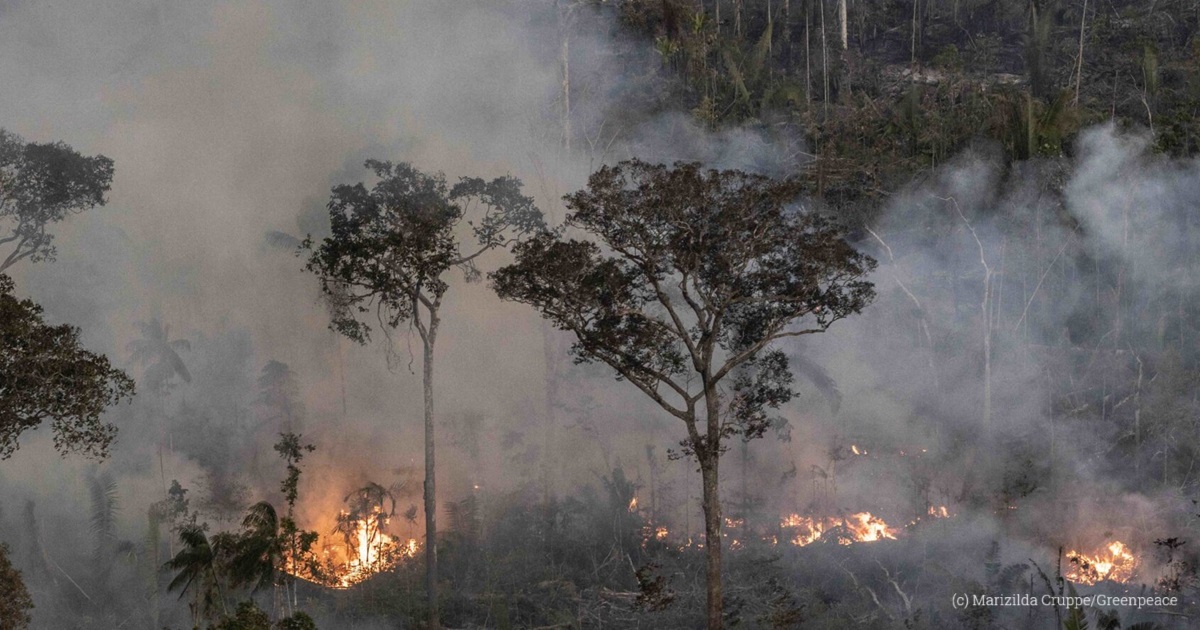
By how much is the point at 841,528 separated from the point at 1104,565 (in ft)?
19.5

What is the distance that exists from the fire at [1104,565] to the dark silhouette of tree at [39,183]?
88.4 ft

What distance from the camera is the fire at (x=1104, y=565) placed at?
1020 inches

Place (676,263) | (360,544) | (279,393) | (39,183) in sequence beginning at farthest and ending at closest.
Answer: (279,393) < (39,183) < (360,544) < (676,263)

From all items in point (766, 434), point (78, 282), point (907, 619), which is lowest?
point (907, 619)

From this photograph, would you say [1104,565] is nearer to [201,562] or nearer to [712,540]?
[712,540]

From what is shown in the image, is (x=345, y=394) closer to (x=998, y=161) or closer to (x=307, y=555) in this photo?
(x=307, y=555)

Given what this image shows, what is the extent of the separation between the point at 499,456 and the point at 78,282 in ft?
49.9

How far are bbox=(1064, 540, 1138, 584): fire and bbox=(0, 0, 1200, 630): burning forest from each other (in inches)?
4.2

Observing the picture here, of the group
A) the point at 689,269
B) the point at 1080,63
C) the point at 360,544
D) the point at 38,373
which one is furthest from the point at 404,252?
the point at 1080,63

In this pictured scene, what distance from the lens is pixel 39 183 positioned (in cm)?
3219

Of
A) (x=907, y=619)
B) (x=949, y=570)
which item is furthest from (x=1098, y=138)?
(x=907, y=619)

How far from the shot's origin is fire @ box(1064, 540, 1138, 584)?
85.0 feet

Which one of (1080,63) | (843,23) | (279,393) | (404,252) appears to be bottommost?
(404,252)

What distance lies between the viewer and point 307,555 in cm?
2948
